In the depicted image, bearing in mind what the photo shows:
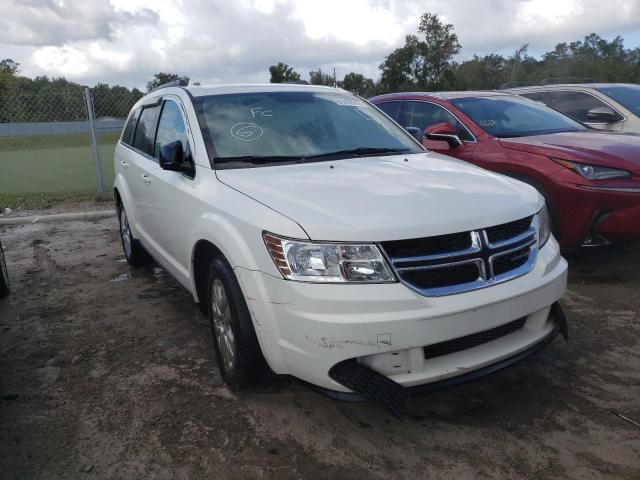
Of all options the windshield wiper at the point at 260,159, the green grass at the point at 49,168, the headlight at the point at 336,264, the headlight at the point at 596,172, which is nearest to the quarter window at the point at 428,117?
the headlight at the point at 596,172

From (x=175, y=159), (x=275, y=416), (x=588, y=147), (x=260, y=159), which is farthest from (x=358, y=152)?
(x=588, y=147)

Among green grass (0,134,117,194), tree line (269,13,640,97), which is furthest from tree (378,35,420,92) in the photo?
green grass (0,134,117,194)

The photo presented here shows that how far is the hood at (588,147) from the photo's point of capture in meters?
4.61

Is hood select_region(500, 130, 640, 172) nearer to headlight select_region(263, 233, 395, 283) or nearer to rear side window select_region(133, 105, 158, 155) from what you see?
headlight select_region(263, 233, 395, 283)

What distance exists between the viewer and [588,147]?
188 inches

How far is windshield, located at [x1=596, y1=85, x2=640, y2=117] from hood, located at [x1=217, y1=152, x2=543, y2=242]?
195 inches

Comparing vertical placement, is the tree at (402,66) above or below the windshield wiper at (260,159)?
above

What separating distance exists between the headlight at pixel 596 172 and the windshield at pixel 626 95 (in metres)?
3.06

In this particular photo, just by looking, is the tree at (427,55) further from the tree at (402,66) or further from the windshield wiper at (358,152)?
the windshield wiper at (358,152)

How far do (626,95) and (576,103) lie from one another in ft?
2.00

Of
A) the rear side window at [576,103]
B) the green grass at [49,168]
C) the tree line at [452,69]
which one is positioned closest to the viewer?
the rear side window at [576,103]

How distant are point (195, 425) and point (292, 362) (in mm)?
726

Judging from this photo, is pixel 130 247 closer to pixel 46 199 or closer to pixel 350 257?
pixel 350 257

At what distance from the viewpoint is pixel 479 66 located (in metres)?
53.2
